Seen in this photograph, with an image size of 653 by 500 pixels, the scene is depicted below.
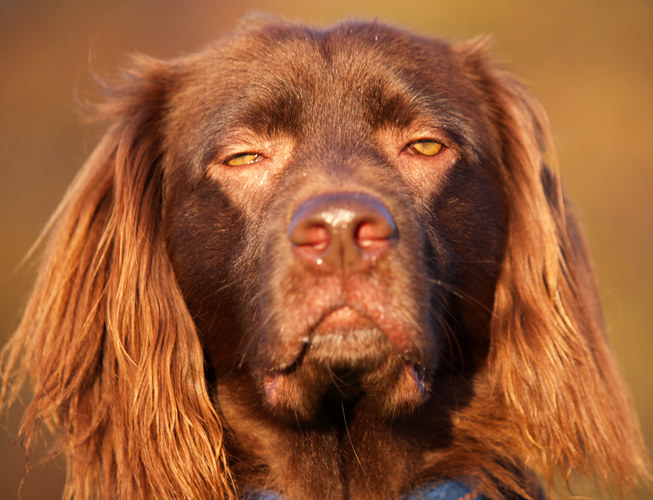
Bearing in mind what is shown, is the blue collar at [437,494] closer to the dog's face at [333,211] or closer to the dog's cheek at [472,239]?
the dog's face at [333,211]

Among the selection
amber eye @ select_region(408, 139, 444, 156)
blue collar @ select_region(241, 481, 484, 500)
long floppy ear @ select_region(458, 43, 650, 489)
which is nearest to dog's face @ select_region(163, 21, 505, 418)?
amber eye @ select_region(408, 139, 444, 156)

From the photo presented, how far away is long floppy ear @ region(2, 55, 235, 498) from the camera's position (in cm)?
290

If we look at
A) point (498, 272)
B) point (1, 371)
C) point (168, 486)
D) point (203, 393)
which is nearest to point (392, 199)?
point (498, 272)

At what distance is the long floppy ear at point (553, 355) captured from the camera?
3105 mm

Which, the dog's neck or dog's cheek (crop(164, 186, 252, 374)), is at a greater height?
dog's cheek (crop(164, 186, 252, 374))

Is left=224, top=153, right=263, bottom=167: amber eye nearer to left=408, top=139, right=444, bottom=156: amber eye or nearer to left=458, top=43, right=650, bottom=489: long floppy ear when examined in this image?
left=408, top=139, right=444, bottom=156: amber eye

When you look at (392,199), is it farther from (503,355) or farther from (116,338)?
(116,338)

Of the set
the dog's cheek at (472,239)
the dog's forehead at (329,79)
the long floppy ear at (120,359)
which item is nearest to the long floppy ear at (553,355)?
the dog's cheek at (472,239)

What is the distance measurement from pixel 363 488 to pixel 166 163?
4.98 ft

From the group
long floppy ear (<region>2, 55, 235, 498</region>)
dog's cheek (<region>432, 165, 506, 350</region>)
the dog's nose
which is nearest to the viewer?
the dog's nose

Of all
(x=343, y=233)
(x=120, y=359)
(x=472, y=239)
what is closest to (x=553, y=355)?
(x=472, y=239)

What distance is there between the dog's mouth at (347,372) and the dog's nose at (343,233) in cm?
15

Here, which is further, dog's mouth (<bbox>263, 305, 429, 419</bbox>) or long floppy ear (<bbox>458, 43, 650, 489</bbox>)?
long floppy ear (<bbox>458, 43, 650, 489</bbox>)

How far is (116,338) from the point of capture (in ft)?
9.69
